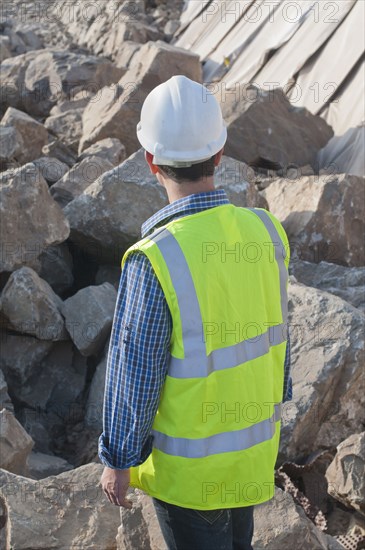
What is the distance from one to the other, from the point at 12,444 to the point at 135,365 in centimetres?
187

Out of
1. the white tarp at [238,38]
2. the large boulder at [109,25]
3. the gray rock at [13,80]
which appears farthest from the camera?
the large boulder at [109,25]

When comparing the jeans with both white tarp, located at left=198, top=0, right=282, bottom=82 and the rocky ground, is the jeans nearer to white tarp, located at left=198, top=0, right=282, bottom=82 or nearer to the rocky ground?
the rocky ground

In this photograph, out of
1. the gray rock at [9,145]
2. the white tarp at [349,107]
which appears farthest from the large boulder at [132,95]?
the white tarp at [349,107]

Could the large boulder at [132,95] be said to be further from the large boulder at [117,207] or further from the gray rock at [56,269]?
the gray rock at [56,269]

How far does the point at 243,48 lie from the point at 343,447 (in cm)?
769

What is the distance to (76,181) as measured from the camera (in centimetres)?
621

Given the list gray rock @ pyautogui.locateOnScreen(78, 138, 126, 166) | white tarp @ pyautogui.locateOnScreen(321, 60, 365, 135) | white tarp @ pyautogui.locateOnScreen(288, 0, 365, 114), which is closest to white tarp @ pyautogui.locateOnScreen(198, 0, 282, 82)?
white tarp @ pyautogui.locateOnScreen(288, 0, 365, 114)

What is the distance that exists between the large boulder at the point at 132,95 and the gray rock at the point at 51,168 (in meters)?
0.64

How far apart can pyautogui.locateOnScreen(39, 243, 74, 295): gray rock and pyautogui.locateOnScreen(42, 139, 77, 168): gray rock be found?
219cm

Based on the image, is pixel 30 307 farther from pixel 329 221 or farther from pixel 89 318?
pixel 329 221

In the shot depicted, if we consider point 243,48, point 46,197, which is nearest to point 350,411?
point 46,197

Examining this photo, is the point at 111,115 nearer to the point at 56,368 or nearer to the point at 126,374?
the point at 56,368

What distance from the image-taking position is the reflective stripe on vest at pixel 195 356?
6.63ft

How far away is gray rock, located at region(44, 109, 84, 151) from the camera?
8344mm
